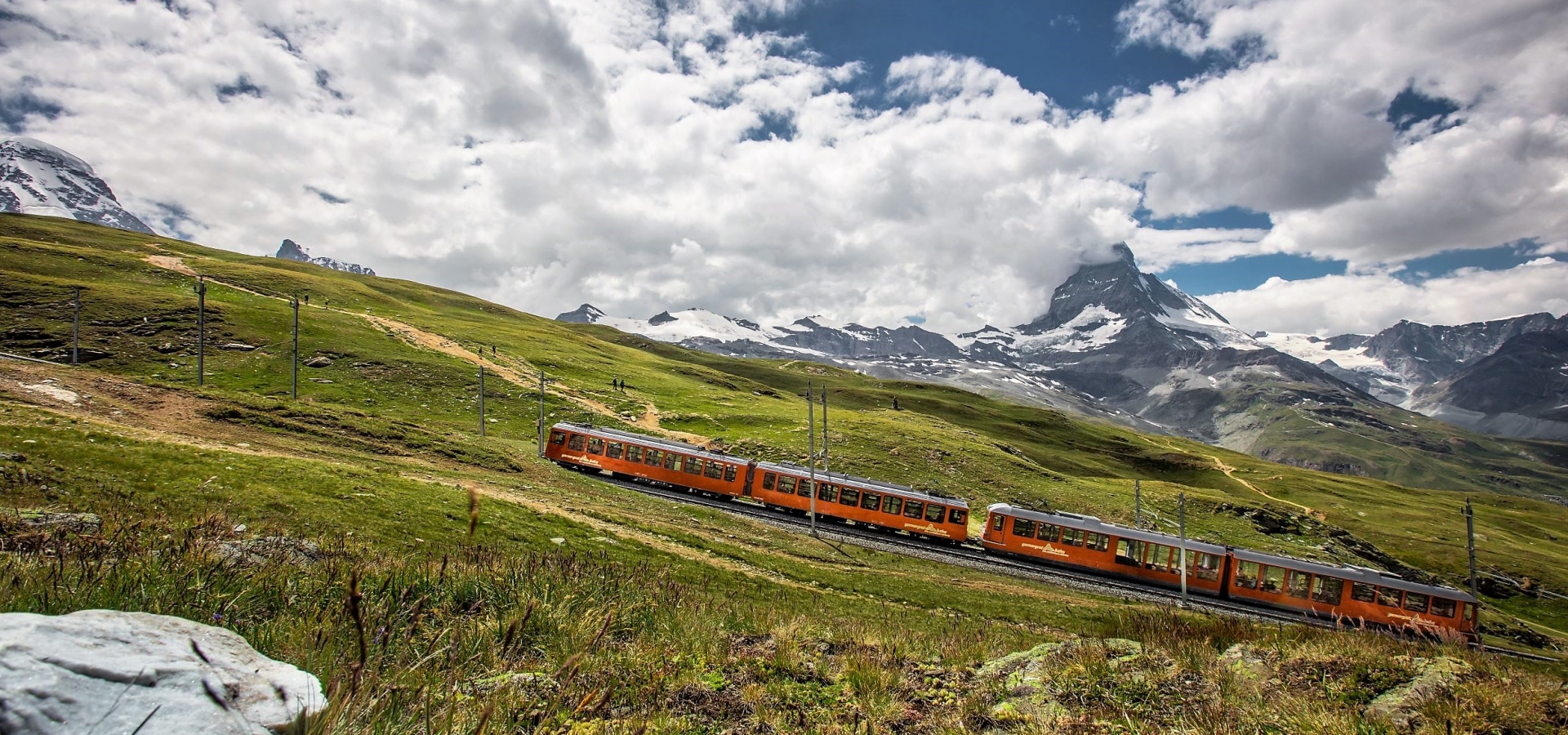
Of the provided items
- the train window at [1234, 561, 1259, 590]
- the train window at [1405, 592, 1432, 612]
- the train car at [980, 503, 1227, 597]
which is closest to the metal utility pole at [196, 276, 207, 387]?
the train car at [980, 503, 1227, 597]

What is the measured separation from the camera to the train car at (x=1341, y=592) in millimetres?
35938

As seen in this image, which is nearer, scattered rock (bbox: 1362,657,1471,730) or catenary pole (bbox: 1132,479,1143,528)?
scattered rock (bbox: 1362,657,1471,730)

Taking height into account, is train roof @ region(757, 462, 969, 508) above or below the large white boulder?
below

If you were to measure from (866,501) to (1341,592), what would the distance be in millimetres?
26643

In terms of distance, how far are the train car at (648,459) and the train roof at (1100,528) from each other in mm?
17530

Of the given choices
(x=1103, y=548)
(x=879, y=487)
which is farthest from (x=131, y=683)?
(x=1103, y=548)

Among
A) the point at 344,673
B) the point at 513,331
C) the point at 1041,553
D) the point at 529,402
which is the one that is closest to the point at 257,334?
the point at 529,402

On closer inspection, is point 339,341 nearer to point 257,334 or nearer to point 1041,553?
point 257,334

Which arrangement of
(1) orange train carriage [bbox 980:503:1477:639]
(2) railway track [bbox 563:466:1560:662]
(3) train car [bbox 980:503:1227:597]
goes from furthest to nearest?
1. (3) train car [bbox 980:503:1227:597]
2. (1) orange train carriage [bbox 980:503:1477:639]
3. (2) railway track [bbox 563:466:1560:662]

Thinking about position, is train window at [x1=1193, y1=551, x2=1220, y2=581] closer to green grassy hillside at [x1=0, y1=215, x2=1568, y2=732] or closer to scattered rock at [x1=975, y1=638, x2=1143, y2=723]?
green grassy hillside at [x1=0, y1=215, x2=1568, y2=732]

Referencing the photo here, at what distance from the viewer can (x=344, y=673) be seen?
439cm

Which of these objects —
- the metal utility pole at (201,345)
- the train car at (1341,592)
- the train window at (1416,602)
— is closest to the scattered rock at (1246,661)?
the train car at (1341,592)

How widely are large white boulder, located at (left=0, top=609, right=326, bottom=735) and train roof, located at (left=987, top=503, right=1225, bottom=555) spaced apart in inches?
1647

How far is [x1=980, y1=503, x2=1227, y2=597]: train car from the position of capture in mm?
38156
